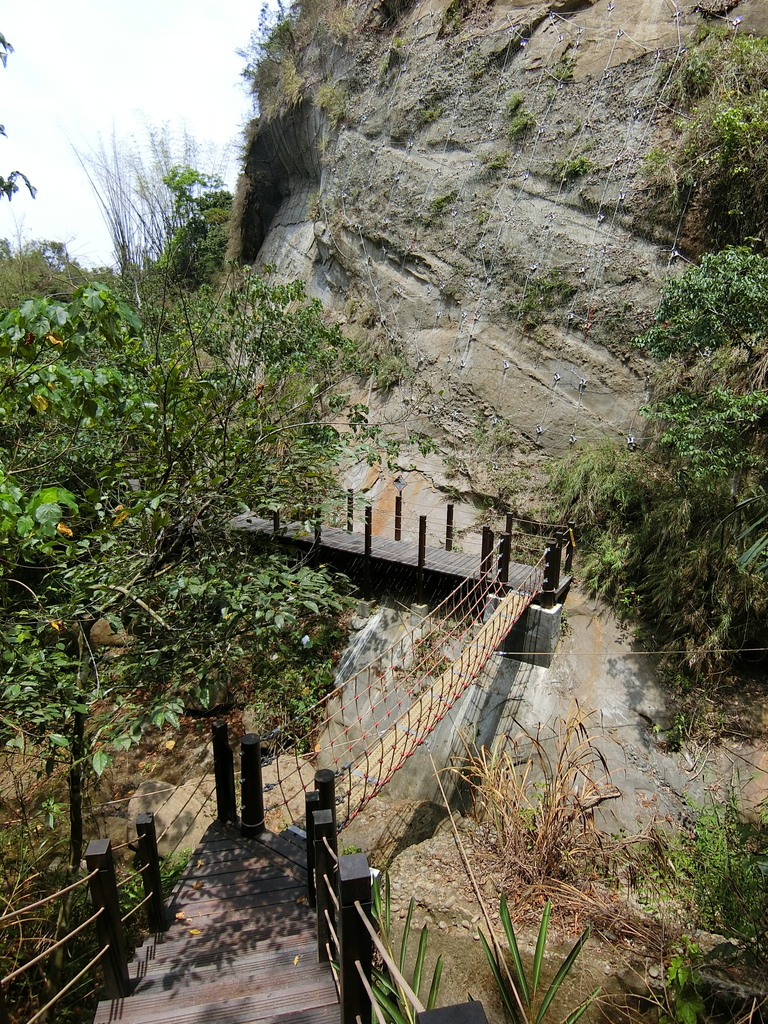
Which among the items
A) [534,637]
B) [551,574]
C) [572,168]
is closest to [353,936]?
[534,637]

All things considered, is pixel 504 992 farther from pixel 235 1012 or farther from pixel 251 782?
pixel 251 782

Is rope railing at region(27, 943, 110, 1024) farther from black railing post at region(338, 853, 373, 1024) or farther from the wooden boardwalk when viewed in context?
black railing post at region(338, 853, 373, 1024)

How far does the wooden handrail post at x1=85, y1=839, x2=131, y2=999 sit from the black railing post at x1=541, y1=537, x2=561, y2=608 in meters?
4.15

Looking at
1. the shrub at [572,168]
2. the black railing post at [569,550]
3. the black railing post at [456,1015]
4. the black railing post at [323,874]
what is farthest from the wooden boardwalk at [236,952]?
the shrub at [572,168]

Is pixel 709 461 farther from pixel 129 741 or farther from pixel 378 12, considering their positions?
pixel 378 12

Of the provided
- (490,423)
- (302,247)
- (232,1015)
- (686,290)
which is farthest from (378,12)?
(232,1015)

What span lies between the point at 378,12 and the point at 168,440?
1171 centimetres

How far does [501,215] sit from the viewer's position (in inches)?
330

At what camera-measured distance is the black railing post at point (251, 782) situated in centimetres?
316

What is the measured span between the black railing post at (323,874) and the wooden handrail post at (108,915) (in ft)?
2.36

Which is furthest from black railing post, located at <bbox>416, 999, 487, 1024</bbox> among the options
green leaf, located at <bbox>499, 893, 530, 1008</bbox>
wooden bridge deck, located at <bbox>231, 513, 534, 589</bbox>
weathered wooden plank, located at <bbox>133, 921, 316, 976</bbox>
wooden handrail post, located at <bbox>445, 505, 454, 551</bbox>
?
wooden handrail post, located at <bbox>445, 505, 454, 551</bbox>

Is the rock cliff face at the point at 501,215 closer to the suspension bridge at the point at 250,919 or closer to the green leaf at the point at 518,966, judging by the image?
the suspension bridge at the point at 250,919

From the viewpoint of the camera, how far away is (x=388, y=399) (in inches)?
364

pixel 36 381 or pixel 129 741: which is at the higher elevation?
pixel 36 381
